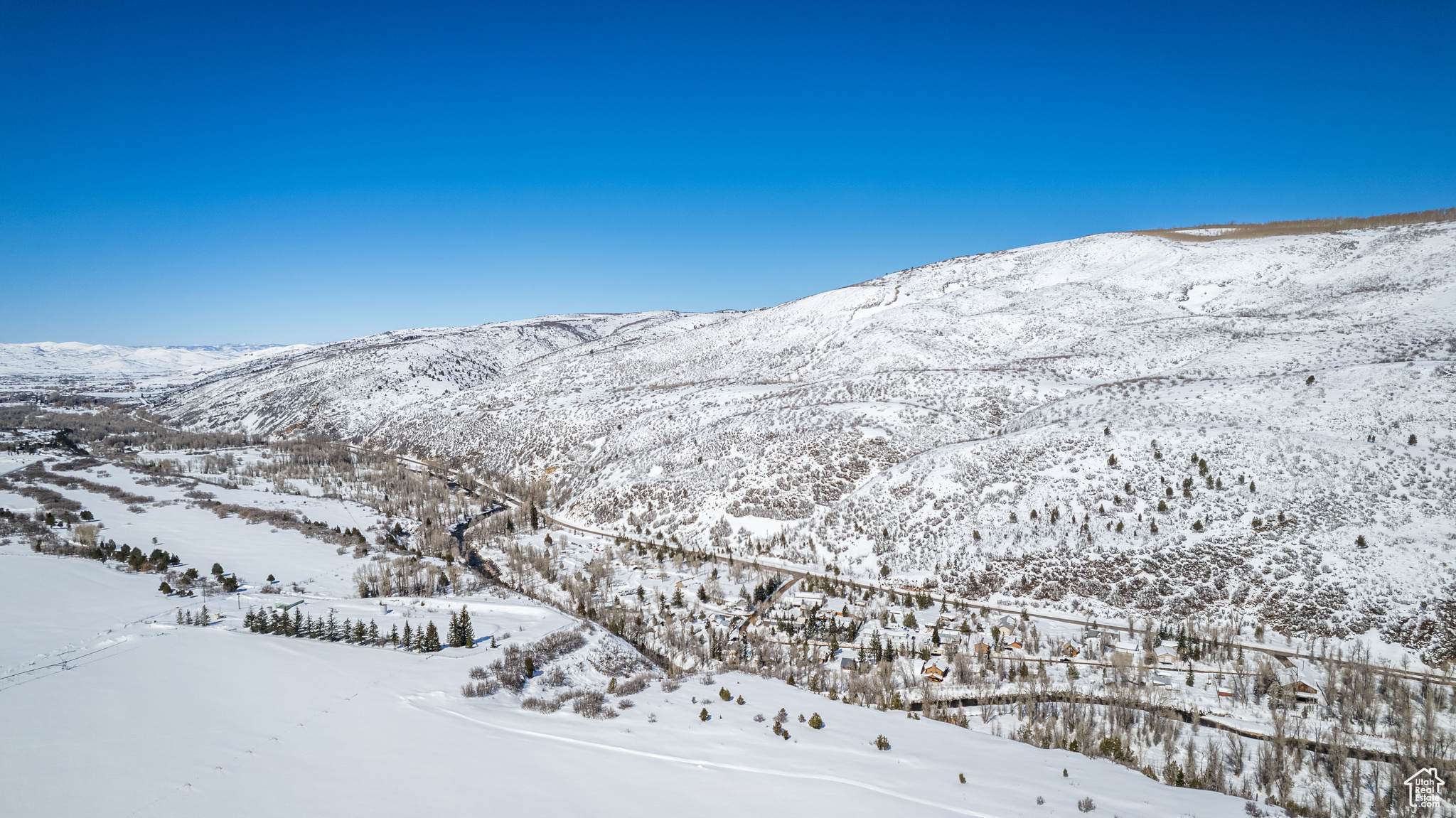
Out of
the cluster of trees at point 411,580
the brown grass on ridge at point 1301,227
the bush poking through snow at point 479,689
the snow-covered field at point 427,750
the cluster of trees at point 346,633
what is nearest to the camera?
the snow-covered field at point 427,750

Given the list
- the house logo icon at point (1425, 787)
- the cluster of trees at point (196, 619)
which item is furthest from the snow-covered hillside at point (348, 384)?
the house logo icon at point (1425, 787)

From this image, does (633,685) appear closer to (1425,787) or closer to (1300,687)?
(1425,787)

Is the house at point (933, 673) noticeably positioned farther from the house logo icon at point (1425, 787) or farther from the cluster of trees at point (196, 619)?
the cluster of trees at point (196, 619)

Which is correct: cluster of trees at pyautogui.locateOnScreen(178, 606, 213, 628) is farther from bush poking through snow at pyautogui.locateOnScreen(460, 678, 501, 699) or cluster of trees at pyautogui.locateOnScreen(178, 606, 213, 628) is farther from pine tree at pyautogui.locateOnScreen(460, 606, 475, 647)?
bush poking through snow at pyautogui.locateOnScreen(460, 678, 501, 699)

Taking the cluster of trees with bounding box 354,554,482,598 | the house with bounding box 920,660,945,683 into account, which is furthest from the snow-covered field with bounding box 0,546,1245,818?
the cluster of trees with bounding box 354,554,482,598

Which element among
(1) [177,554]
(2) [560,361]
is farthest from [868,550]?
(2) [560,361]

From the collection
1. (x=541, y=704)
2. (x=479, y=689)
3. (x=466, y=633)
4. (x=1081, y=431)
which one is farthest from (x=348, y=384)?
(x=1081, y=431)
